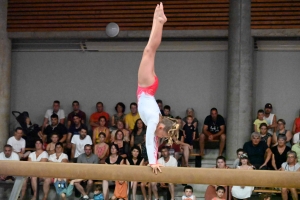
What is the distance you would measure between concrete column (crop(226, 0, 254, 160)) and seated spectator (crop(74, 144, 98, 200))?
3.07 meters

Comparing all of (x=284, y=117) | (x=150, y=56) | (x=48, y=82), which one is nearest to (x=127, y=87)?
(x=48, y=82)

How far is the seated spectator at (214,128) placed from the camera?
510 inches

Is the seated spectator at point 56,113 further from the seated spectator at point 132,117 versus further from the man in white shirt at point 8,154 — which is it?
the man in white shirt at point 8,154

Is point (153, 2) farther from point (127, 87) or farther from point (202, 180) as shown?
point (202, 180)

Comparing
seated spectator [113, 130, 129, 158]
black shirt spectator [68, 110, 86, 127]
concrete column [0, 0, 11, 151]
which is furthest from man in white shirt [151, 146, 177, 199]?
concrete column [0, 0, 11, 151]

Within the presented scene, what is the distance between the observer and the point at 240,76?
12797mm

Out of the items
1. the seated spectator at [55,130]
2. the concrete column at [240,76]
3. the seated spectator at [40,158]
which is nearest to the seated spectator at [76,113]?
the seated spectator at [55,130]

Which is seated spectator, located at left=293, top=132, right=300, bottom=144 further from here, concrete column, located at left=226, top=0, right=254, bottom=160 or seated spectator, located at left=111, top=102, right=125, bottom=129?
seated spectator, located at left=111, top=102, right=125, bottom=129

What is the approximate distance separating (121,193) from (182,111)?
3777 millimetres

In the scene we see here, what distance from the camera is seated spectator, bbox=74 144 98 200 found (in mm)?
11477

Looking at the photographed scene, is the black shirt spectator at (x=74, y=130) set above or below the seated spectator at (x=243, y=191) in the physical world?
above

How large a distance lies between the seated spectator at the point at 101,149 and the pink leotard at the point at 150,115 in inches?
224

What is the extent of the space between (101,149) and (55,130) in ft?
5.03

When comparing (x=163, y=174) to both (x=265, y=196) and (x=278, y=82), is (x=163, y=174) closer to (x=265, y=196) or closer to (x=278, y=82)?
(x=265, y=196)
